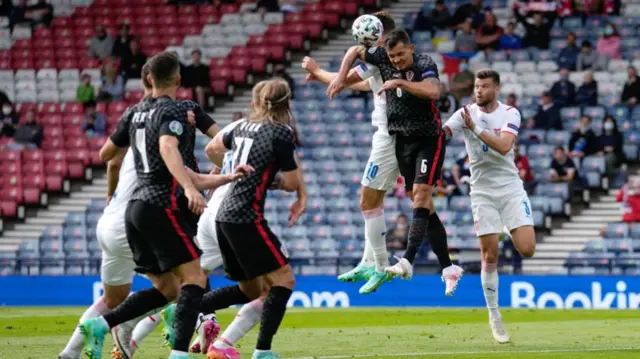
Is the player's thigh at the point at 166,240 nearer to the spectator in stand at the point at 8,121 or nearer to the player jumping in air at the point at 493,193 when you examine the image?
the player jumping in air at the point at 493,193

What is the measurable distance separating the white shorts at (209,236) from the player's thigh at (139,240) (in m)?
2.08

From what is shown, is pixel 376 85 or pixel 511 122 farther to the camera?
pixel 376 85

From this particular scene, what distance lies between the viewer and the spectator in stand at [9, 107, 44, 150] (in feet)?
98.6

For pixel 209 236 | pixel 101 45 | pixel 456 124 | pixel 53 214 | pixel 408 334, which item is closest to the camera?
pixel 209 236

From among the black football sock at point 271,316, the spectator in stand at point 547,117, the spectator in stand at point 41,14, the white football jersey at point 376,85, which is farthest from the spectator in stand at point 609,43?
the black football sock at point 271,316

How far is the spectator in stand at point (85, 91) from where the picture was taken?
30.8 metres

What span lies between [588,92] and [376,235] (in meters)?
13.2

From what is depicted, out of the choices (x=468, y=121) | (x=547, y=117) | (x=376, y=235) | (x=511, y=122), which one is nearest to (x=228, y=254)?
(x=468, y=121)

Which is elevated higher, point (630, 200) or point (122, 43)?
point (122, 43)

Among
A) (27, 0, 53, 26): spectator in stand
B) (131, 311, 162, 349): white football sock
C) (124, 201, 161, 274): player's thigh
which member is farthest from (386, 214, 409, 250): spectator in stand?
(27, 0, 53, 26): spectator in stand

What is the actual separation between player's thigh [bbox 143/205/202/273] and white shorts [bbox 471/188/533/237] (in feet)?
15.4

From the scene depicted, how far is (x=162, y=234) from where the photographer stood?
10289mm

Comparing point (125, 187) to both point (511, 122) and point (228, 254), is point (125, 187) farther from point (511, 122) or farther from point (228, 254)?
point (511, 122)

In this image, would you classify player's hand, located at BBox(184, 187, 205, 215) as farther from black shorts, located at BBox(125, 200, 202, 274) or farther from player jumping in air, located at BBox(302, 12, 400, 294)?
player jumping in air, located at BBox(302, 12, 400, 294)
